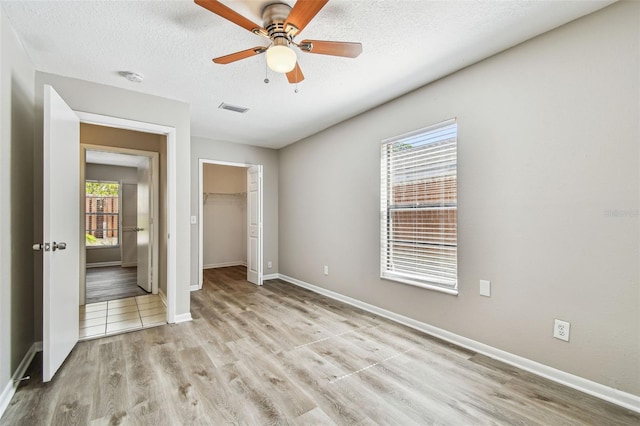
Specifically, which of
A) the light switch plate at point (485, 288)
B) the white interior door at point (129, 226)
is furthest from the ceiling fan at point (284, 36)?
the white interior door at point (129, 226)

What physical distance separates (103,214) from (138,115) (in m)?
5.38

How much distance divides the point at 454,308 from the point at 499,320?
0.38 meters

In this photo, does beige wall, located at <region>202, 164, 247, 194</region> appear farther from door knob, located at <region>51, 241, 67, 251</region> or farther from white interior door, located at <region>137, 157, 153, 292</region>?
A: door knob, located at <region>51, 241, 67, 251</region>

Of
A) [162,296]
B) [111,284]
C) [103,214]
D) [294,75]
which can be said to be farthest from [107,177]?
[294,75]

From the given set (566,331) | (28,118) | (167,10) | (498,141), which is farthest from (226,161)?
(566,331)

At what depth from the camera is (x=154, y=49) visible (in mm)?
2293

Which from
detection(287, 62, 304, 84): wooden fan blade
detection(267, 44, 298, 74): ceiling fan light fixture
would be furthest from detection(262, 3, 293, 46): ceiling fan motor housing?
detection(287, 62, 304, 84): wooden fan blade

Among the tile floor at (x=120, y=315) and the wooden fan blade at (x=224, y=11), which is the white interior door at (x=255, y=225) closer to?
the tile floor at (x=120, y=315)

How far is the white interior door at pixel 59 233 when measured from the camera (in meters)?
2.06

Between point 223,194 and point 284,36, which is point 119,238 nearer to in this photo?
point 223,194

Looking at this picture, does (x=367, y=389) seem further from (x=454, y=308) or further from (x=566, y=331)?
(x=566, y=331)

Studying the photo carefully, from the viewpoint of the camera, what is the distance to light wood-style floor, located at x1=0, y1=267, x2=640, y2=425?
5.63 feet

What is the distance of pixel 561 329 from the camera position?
2029 millimetres

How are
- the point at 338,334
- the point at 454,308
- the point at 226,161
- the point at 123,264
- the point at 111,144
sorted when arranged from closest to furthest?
the point at 454,308
the point at 338,334
the point at 111,144
the point at 226,161
the point at 123,264
